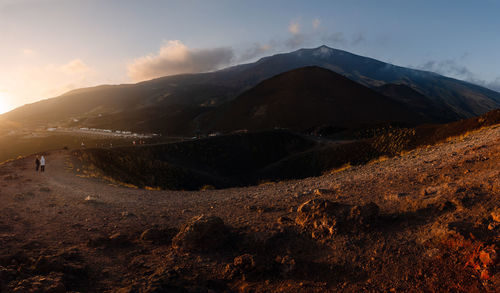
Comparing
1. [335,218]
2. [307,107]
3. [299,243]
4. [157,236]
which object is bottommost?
[157,236]

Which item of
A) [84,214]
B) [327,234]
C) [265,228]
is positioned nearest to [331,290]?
[327,234]

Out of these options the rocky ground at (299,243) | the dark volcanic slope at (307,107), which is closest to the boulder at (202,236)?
the rocky ground at (299,243)

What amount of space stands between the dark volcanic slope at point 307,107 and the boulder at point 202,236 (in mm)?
72456

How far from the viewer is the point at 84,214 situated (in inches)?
347

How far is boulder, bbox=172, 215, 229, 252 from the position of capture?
561 cm

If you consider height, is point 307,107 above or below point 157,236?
above

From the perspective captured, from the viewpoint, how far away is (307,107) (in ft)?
291

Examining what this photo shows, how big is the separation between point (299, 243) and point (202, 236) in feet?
6.76

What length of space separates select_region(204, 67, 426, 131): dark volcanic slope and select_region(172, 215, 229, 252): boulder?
7246 cm

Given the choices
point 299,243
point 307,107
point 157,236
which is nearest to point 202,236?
point 157,236

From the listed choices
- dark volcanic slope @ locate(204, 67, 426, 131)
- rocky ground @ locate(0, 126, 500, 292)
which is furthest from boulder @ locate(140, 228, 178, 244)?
dark volcanic slope @ locate(204, 67, 426, 131)

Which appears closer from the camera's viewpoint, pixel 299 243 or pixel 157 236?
pixel 299 243

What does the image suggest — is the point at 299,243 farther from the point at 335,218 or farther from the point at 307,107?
the point at 307,107

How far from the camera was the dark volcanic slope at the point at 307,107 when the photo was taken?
272 ft
